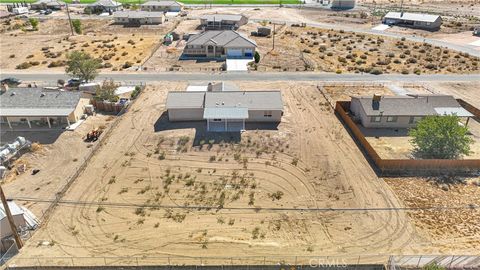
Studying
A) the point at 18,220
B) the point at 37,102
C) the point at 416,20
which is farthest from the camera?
the point at 416,20

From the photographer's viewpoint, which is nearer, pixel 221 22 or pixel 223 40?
pixel 223 40

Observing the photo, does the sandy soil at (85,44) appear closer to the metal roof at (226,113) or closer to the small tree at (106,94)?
the small tree at (106,94)

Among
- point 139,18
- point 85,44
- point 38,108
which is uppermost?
point 139,18

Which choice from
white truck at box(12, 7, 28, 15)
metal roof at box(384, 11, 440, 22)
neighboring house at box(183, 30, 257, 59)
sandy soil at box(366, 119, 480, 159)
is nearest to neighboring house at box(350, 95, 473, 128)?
sandy soil at box(366, 119, 480, 159)

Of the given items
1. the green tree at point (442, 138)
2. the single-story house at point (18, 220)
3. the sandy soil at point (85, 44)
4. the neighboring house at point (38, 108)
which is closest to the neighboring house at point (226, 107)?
the neighboring house at point (38, 108)

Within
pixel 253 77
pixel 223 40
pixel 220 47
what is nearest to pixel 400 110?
pixel 253 77

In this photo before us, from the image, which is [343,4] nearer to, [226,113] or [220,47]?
[220,47]

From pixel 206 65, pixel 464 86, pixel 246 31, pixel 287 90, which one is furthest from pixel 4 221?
pixel 246 31
